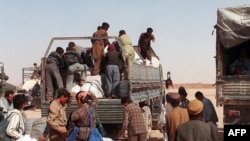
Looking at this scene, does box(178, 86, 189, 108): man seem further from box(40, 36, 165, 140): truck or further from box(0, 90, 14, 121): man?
box(0, 90, 14, 121): man

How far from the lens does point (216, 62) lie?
8.90m

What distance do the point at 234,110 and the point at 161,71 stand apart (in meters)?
6.72

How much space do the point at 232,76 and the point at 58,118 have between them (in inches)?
148

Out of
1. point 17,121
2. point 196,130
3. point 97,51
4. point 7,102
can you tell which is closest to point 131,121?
point 97,51

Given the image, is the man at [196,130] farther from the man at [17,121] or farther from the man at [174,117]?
the man at [17,121]

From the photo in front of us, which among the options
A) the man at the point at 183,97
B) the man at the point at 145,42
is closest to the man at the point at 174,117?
the man at the point at 183,97

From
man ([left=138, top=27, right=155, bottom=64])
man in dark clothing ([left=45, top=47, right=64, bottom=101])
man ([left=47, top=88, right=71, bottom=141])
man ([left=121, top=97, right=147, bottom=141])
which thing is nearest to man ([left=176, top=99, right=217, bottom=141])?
man ([left=47, top=88, right=71, bottom=141])

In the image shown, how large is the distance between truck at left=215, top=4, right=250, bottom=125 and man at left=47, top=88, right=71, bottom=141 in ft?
11.4

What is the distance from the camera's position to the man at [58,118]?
20.6ft

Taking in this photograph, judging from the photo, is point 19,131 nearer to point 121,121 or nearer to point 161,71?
point 121,121

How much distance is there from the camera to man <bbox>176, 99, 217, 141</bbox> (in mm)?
4238

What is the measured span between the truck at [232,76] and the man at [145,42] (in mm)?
3833

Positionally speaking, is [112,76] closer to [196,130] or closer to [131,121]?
[131,121]

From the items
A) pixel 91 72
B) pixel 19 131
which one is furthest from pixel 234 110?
pixel 19 131
